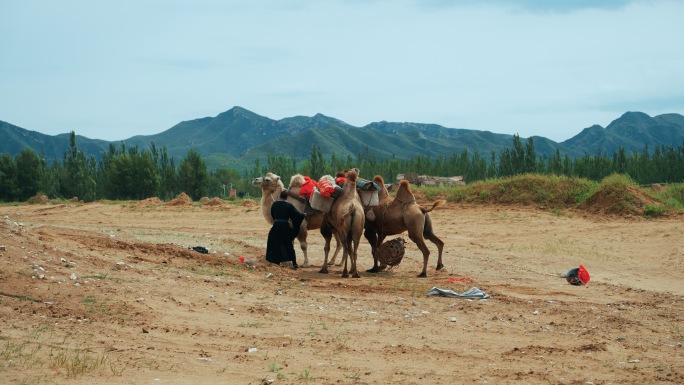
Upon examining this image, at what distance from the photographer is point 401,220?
52.7 feet

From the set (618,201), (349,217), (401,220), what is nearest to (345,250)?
(349,217)

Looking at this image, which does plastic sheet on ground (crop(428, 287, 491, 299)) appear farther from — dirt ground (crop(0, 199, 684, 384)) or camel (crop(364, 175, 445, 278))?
camel (crop(364, 175, 445, 278))

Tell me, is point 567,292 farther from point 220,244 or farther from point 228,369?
point 220,244

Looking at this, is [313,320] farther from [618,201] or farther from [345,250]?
[618,201]

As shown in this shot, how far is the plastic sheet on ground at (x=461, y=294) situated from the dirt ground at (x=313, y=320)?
8.6 inches

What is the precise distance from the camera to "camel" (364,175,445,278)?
15867 mm

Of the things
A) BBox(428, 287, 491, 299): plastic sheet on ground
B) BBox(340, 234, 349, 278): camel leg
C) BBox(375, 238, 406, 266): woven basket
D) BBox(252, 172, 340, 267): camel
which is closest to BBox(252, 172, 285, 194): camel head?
BBox(252, 172, 340, 267): camel

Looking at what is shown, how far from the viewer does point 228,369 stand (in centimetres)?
761

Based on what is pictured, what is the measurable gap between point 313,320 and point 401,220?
6.17 m

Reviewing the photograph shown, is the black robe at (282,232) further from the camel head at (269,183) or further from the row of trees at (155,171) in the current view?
the row of trees at (155,171)

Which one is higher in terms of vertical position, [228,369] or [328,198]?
[328,198]

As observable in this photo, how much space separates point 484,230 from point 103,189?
55.5 metres

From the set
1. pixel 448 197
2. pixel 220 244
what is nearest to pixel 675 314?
pixel 220 244

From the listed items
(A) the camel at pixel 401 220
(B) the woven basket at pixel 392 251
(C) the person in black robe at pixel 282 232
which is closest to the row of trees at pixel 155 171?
(A) the camel at pixel 401 220
